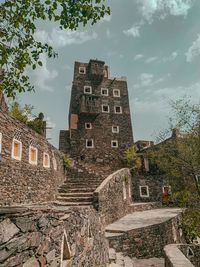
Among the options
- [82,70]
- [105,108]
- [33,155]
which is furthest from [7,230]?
[82,70]

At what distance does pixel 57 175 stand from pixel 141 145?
65.5 ft

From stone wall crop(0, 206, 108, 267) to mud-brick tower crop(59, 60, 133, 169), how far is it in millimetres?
19883

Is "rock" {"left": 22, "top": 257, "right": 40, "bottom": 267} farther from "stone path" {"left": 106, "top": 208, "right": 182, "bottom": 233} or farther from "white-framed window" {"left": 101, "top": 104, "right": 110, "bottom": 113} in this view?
"white-framed window" {"left": 101, "top": 104, "right": 110, "bottom": 113}

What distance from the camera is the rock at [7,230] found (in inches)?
77.4

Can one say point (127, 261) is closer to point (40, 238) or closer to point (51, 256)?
point (51, 256)

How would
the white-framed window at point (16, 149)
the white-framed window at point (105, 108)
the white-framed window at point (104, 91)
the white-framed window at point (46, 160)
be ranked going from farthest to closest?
the white-framed window at point (104, 91) → the white-framed window at point (105, 108) → the white-framed window at point (46, 160) → the white-framed window at point (16, 149)

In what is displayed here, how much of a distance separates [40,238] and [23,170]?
22.1 feet

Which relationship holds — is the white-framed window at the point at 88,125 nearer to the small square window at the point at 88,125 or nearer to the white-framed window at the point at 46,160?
the small square window at the point at 88,125

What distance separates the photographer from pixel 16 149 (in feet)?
28.2

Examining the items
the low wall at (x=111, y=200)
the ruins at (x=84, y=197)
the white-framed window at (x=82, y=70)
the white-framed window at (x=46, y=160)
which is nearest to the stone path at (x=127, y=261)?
the ruins at (x=84, y=197)

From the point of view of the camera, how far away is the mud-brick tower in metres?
24.7

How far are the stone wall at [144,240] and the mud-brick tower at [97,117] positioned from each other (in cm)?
1351

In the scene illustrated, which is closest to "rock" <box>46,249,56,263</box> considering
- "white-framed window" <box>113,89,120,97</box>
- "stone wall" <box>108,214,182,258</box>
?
"stone wall" <box>108,214,182,258</box>

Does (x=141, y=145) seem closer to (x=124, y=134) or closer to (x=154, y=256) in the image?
(x=124, y=134)
